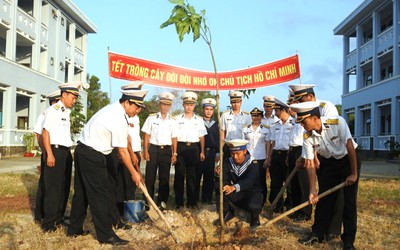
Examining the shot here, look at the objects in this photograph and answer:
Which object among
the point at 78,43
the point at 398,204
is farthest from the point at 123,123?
Answer: the point at 78,43

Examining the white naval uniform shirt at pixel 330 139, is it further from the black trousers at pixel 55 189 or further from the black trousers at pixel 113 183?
the black trousers at pixel 55 189

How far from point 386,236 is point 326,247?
998 mm

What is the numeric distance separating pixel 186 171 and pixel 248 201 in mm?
1639

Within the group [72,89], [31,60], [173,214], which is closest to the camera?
[72,89]

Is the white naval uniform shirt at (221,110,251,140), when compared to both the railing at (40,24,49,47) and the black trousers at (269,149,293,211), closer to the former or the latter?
the black trousers at (269,149,293,211)

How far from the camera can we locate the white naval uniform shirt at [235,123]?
652 cm

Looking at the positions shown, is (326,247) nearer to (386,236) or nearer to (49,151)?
(386,236)

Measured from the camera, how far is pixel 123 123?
4.20 m

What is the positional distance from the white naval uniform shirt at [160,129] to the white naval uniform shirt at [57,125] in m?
1.46

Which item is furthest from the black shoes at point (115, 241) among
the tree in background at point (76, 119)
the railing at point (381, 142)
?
the railing at point (381, 142)

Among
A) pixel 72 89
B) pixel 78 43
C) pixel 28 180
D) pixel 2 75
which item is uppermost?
pixel 78 43

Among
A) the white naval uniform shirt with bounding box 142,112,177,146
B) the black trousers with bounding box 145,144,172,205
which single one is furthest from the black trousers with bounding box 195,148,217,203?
the white naval uniform shirt with bounding box 142,112,177,146

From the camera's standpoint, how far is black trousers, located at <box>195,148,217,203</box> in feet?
21.6

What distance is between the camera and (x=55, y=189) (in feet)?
15.7
